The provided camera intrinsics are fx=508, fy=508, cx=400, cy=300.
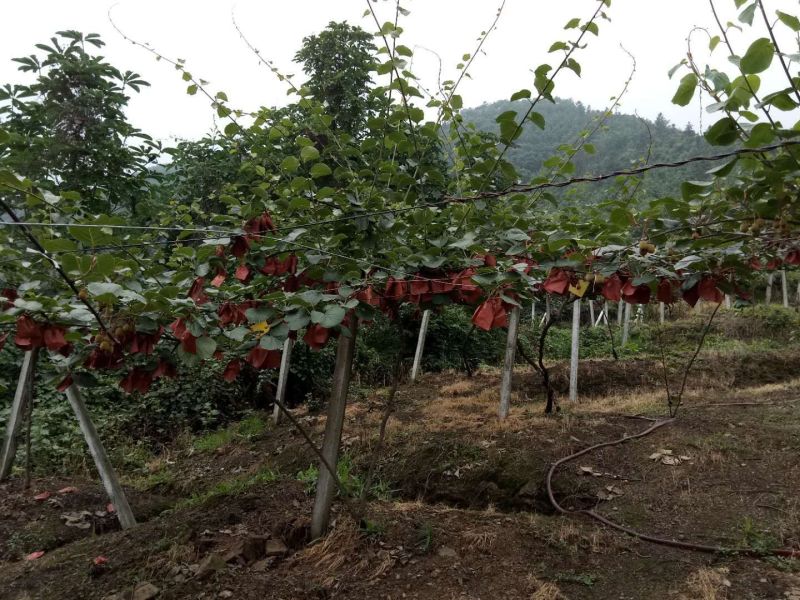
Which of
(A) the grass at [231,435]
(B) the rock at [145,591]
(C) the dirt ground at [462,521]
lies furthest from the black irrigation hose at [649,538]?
(A) the grass at [231,435]

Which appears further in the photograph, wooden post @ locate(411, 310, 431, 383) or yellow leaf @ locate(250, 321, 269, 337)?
wooden post @ locate(411, 310, 431, 383)

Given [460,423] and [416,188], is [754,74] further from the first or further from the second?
[460,423]

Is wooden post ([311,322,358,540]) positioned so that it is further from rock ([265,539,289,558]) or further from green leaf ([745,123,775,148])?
green leaf ([745,123,775,148])

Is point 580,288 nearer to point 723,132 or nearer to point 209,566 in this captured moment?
point 723,132

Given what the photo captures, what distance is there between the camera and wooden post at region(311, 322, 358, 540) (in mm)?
2562

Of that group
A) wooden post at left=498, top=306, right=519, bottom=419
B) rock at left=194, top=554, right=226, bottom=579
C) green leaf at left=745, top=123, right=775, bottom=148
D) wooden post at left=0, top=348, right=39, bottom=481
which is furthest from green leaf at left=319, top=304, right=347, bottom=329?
wooden post at left=498, top=306, right=519, bottom=419

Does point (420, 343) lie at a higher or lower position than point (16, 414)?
higher

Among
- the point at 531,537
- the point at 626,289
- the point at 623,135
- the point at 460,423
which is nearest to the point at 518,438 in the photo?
the point at 460,423

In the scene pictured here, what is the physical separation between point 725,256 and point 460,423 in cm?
334

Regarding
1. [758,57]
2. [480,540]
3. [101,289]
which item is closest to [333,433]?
[480,540]

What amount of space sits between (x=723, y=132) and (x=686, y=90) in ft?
0.44

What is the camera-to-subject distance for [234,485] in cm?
387

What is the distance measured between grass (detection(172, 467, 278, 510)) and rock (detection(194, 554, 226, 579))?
3.12ft

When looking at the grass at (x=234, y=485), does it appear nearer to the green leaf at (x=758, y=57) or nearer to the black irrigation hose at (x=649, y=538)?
the black irrigation hose at (x=649, y=538)
